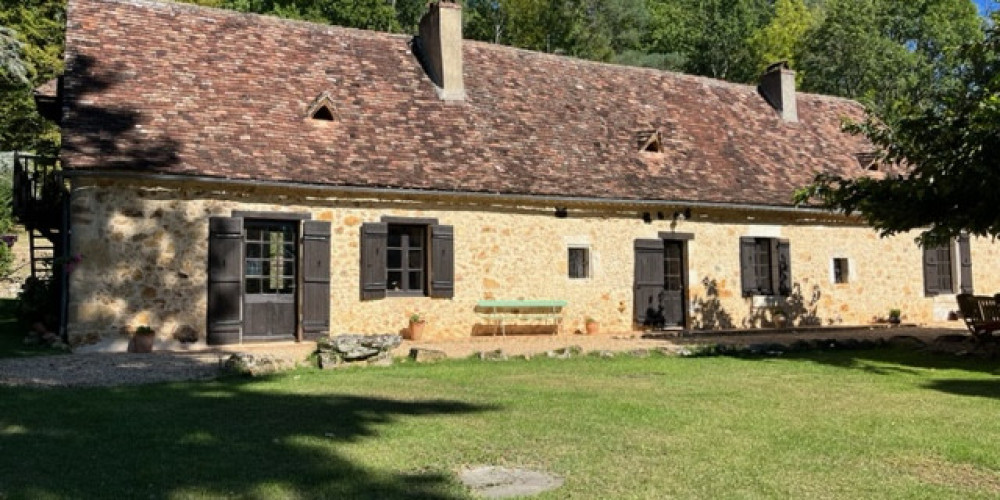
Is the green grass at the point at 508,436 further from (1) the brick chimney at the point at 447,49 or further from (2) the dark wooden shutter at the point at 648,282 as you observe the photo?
(1) the brick chimney at the point at 447,49

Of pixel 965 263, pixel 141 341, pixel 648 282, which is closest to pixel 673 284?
pixel 648 282

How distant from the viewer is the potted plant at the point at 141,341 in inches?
443

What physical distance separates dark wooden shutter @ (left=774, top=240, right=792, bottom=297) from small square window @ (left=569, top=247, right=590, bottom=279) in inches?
181

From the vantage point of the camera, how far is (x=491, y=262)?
1386 centimetres

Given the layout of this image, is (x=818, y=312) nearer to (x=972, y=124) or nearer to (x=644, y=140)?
(x=644, y=140)

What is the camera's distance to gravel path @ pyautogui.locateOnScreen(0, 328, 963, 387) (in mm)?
8430

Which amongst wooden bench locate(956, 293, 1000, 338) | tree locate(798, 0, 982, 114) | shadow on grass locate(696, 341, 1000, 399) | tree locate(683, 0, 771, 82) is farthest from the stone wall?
tree locate(683, 0, 771, 82)

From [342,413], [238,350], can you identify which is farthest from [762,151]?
[342,413]

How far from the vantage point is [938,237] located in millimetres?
10836

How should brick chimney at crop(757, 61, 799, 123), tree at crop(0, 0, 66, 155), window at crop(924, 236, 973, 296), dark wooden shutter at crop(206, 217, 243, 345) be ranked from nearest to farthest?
dark wooden shutter at crop(206, 217, 243, 345) → window at crop(924, 236, 973, 296) → brick chimney at crop(757, 61, 799, 123) → tree at crop(0, 0, 66, 155)

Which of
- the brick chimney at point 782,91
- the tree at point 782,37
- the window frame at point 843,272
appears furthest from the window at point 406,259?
the tree at point 782,37

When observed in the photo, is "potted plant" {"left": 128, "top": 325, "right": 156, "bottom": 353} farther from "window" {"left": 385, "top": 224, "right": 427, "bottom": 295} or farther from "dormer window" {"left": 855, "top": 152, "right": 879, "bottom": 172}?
"dormer window" {"left": 855, "top": 152, "right": 879, "bottom": 172}

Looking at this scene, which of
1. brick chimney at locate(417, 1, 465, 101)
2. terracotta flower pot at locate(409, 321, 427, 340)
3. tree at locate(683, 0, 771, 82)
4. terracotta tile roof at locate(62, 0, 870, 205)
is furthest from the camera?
tree at locate(683, 0, 771, 82)

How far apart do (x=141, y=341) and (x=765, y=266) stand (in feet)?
40.7
